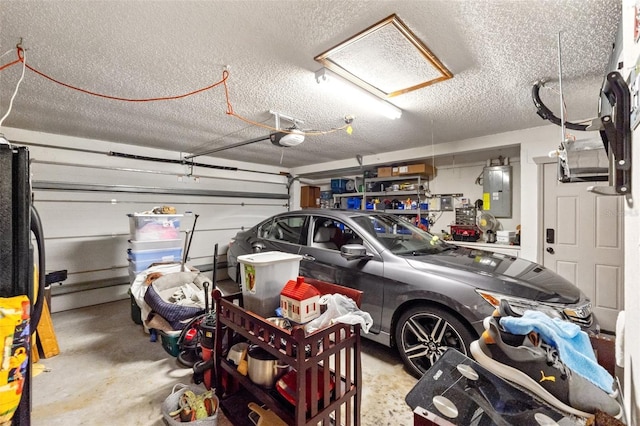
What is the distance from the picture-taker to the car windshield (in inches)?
97.0

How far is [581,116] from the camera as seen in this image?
9.27 ft

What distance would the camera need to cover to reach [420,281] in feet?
6.70

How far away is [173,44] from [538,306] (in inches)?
112

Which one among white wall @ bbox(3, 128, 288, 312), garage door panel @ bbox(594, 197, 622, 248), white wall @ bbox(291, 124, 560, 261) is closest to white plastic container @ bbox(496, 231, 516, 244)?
white wall @ bbox(291, 124, 560, 261)

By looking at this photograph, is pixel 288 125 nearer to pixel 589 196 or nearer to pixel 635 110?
pixel 635 110

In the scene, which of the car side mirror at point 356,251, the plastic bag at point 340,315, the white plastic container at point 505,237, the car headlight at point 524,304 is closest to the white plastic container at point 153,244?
the car side mirror at point 356,251

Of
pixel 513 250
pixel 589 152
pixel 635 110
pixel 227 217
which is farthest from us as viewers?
pixel 227 217

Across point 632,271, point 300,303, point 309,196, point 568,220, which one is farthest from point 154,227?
point 568,220

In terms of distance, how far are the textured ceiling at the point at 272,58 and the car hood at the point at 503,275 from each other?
4.78 ft

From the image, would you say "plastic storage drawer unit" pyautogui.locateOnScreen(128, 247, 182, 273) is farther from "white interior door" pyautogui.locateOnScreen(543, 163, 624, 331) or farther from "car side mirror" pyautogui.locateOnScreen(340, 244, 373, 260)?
"white interior door" pyautogui.locateOnScreen(543, 163, 624, 331)

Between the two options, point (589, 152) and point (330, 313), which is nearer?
point (589, 152)

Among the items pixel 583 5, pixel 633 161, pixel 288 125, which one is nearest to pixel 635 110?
pixel 633 161

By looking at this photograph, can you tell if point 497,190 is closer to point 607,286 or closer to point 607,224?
point 607,224

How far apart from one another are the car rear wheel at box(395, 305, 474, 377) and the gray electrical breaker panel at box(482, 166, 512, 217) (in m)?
2.83
